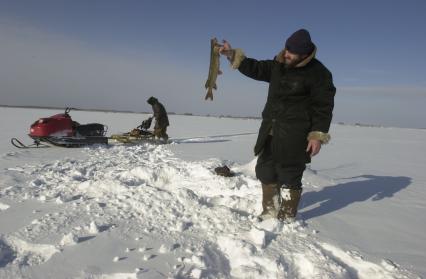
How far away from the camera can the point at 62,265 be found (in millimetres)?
2107

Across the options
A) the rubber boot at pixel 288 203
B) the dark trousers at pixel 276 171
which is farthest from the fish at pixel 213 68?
the rubber boot at pixel 288 203

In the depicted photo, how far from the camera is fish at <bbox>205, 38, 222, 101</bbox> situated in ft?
10.6

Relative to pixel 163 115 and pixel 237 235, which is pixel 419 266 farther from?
pixel 163 115

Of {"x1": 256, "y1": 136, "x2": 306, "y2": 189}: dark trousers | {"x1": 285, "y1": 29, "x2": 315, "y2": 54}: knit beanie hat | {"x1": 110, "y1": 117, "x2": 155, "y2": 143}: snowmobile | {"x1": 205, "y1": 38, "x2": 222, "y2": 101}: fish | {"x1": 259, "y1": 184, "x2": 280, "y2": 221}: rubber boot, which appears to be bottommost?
{"x1": 110, "y1": 117, "x2": 155, "y2": 143}: snowmobile

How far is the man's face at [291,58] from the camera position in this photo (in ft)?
9.15

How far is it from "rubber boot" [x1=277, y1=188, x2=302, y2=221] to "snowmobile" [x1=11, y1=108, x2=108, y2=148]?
6880 mm

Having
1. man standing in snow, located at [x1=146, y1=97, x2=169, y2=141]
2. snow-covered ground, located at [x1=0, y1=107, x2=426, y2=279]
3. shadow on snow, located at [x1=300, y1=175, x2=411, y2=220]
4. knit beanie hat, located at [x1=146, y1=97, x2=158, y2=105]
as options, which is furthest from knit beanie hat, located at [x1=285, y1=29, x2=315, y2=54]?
knit beanie hat, located at [x1=146, y1=97, x2=158, y2=105]

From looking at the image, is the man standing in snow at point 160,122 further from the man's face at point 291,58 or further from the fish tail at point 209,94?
the man's face at point 291,58

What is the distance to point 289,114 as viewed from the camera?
9.43ft

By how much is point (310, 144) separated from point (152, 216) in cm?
148

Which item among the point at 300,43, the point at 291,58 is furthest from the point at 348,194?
the point at 300,43

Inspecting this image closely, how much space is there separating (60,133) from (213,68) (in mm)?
6182

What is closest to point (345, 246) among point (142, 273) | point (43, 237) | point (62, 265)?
point (142, 273)

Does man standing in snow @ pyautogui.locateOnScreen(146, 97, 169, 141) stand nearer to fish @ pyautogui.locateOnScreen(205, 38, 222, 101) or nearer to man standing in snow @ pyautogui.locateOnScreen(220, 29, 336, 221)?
fish @ pyautogui.locateOnScreen(205, 38, 222, 101)
